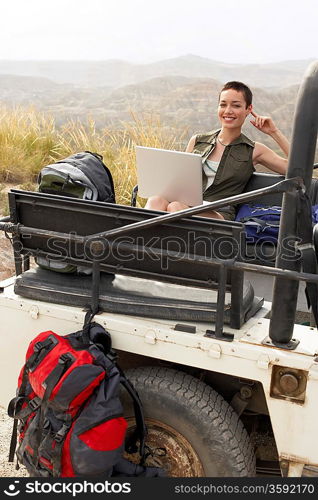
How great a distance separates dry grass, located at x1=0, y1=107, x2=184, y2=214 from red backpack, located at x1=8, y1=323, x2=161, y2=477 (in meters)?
3.74

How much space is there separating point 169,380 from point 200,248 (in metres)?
0.53

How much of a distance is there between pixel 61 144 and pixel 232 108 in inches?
177

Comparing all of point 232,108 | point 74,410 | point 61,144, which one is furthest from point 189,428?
point 61,144

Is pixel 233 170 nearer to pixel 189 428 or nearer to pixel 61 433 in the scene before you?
pixel 189 428

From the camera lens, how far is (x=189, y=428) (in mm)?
2459

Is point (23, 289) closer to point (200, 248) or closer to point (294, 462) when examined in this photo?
point (200, 248)

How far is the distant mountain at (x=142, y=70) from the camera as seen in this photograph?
53531mm

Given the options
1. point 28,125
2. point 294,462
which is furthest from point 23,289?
point 28,125

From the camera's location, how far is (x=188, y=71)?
57750 mm

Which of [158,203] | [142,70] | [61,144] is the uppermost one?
[142,70]

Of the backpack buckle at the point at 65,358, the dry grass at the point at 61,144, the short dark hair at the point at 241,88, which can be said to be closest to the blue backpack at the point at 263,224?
the short dark hair at the point at 241,88

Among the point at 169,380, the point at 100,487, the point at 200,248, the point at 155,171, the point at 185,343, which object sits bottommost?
the point at 100,487

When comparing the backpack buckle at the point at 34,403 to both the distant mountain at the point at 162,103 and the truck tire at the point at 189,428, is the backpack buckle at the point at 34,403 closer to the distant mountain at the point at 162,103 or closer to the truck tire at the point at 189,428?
the truck tire at the point at 189,428

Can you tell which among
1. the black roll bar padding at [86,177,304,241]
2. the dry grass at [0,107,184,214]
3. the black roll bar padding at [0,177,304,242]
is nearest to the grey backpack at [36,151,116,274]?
the black roll bar padding at [0,177,304,242]
